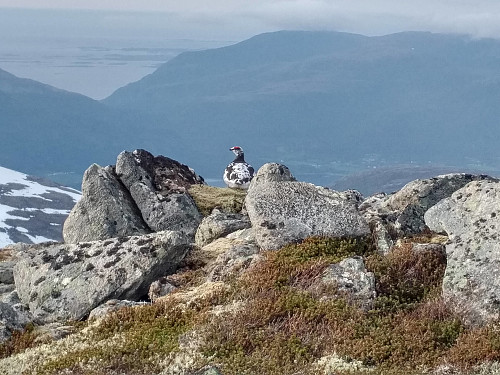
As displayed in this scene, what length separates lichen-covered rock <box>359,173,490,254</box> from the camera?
69.5ft

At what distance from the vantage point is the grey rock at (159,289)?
19.7 metres

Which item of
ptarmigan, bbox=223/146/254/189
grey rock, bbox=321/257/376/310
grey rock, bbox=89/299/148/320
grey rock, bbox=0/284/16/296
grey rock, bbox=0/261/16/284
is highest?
grey rock, bbox=321/257/376/310

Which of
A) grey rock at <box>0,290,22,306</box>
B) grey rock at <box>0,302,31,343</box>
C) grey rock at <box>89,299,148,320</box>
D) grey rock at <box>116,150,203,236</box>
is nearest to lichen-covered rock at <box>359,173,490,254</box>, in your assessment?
grey rock at <box>89,299,148,320</box>

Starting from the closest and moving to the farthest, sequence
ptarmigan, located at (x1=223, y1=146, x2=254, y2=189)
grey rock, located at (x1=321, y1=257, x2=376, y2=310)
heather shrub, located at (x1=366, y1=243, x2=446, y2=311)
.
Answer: grey rock, located at (x1=321, y1=257, x2=376, y2=310)
heather shrub, located at (x1=366, y1=243, x2=446, y2=311)
ptarmigan, located at (x1=223, y1=146, x2=254, y2=189)

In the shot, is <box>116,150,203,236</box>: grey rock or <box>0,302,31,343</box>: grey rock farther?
<box>116,150,203,236</box>: grey rock

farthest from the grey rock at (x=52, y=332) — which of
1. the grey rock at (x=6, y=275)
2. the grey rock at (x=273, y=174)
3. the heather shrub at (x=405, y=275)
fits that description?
the grey rock at (x=273, y=174)

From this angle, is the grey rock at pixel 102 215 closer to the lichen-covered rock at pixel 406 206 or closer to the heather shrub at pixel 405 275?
the lichen-covered rock at pixel 406 206

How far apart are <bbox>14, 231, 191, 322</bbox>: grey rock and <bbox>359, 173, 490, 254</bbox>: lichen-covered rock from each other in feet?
20.9

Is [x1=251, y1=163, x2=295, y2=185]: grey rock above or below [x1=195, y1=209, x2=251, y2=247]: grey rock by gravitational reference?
above

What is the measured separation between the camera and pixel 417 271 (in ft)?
58.7

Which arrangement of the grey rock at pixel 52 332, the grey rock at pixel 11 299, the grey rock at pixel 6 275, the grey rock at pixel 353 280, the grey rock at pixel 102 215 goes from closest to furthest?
the grey rock at pixel 353 280 < the grey rock at pixel 52 332 < the grey rock at pixel 11 299 < the grey rock at pixel 6 275 < the grey rock at pixel 102 215

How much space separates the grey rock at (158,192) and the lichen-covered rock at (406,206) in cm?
889

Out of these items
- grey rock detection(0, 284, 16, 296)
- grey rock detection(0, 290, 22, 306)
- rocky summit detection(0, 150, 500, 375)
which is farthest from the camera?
grey rock detection(0, 284, 16, 296)

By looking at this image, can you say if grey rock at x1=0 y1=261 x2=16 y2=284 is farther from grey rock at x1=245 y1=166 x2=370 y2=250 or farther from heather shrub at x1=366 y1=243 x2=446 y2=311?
heather shrub at x1=366 y1=243 x2=446 y2=311
